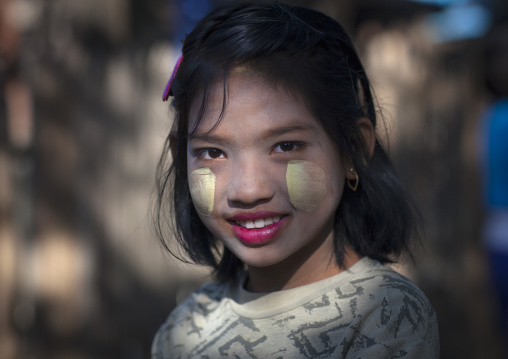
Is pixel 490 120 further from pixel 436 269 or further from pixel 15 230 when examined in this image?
pixel 15 230

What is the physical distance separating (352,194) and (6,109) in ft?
7.78

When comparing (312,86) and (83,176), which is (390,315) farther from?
(83,176)

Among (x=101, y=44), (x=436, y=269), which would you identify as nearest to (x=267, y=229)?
(x=101, y=44)

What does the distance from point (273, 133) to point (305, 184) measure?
0.47 ft

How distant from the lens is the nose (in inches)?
51.1

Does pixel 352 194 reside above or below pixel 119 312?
above

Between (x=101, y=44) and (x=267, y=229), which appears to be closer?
(x=267, y=229)

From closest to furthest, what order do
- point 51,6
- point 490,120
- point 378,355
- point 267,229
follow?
point 378,355, point 267,229, point 51,6, point 490,120

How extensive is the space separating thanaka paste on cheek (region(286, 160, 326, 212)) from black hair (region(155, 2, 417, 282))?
11 centimetres

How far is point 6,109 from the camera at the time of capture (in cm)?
322

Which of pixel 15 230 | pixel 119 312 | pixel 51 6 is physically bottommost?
pixel 119 312

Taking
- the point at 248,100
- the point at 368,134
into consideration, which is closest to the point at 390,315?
the point at 368,134

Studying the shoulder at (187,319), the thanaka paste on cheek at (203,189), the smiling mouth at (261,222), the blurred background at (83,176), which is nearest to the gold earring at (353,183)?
the smiling mouth at (261,222)

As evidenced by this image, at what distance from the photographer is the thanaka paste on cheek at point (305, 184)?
4.42 feet
